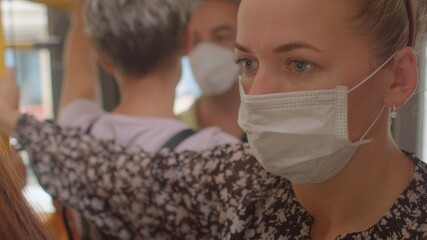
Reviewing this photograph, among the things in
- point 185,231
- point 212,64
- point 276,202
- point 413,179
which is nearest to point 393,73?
point 413,179

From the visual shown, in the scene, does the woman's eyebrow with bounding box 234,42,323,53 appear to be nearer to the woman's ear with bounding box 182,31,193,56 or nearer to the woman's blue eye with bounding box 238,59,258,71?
the woman's blue eye with bounding box 238,59,258,71

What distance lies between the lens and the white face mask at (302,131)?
3.35 feet

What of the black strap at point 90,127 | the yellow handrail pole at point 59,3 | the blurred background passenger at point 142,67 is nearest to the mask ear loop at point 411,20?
the blurred background passenger at point 142,67

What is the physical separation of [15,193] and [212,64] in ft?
4.75

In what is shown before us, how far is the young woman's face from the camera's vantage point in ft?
3.30

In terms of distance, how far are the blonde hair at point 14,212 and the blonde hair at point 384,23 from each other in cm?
64

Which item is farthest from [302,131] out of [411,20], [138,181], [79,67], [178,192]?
[79,67]

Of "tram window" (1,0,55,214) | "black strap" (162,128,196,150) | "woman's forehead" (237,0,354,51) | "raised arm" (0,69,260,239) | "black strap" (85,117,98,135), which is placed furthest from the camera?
"tram window" (1,0,55,214)

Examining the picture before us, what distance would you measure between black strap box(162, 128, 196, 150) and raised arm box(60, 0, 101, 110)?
48 cm

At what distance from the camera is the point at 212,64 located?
228cm

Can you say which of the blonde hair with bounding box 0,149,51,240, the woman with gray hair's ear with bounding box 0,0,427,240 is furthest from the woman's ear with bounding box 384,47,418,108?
the blonde hair with bounding box 0,149,51,240

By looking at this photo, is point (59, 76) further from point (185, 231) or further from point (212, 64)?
point (185, 231)

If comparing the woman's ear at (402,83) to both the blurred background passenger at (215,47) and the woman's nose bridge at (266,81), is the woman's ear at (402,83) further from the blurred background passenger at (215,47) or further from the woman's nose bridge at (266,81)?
the blurred background passenger at (215,47)

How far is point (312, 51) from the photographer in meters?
1.01
